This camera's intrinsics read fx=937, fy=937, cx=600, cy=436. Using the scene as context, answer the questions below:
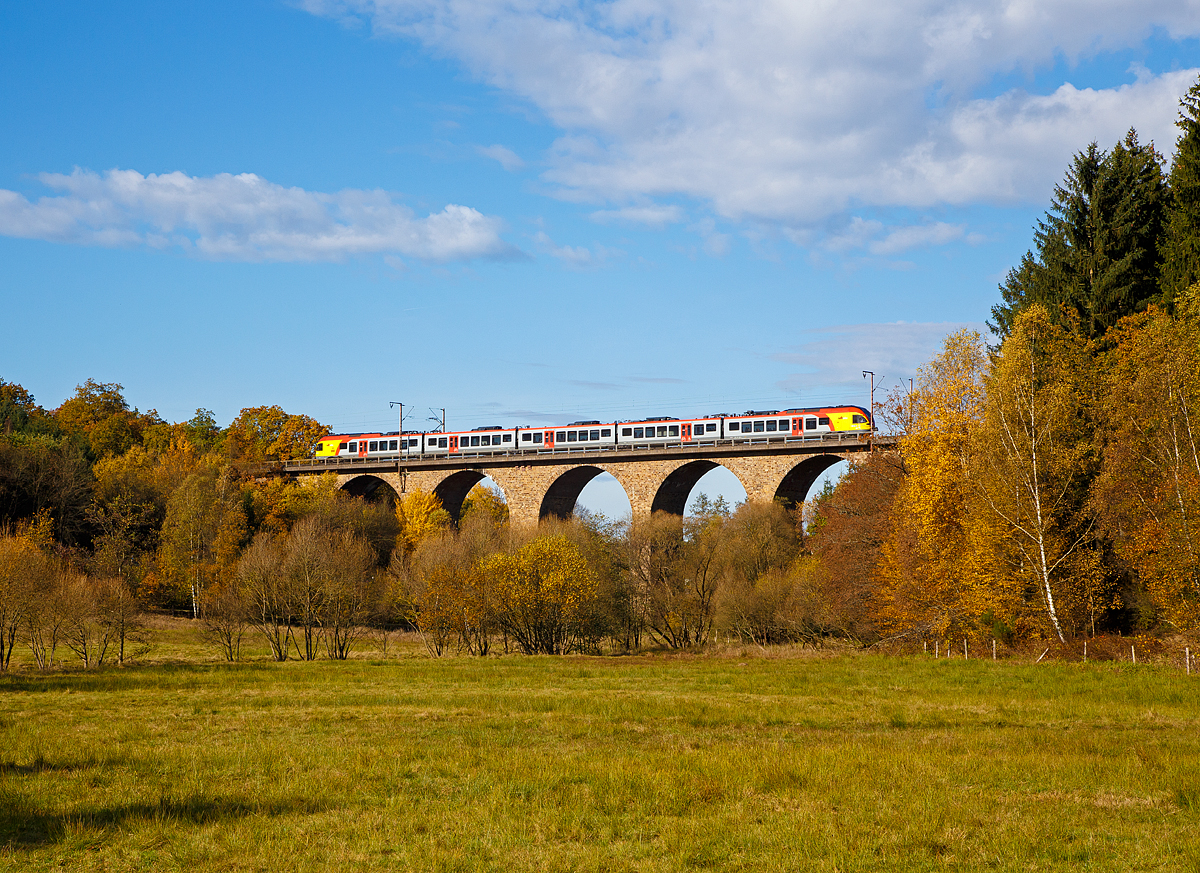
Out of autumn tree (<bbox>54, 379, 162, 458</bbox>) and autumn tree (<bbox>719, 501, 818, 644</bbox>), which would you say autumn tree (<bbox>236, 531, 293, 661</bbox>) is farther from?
autumn tree (<bbox>54, 379, 162, 458</bbox>)

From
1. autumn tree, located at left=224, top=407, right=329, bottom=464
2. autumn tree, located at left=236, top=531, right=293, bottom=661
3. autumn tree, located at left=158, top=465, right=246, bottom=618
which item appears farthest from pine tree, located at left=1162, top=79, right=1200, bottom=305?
autumn tree, located at left=224, top=407, right=329, bottom=464

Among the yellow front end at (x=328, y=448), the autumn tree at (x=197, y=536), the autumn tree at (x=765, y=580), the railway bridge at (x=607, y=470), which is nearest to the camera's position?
the autumn tree at (x=765, y=580)

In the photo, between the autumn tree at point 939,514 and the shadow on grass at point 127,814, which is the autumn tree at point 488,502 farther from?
the shadow on grass at point 127,814

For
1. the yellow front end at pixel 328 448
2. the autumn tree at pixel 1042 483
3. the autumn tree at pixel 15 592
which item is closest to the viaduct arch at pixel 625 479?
the yellow front end at pixel 328 448

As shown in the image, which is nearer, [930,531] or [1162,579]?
[1162,579]

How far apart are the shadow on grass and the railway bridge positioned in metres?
37.1

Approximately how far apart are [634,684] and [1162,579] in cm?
1363

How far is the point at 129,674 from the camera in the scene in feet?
85.4

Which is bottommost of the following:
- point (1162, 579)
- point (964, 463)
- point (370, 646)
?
point (370, 646)

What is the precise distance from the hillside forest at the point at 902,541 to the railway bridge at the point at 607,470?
299cm

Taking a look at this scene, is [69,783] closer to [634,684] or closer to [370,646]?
[634,684]

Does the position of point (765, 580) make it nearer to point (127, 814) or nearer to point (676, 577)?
point (676, 577)

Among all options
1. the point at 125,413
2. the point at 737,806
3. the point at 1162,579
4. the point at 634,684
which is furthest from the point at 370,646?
the point at 125,413

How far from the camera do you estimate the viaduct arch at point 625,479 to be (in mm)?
51312
